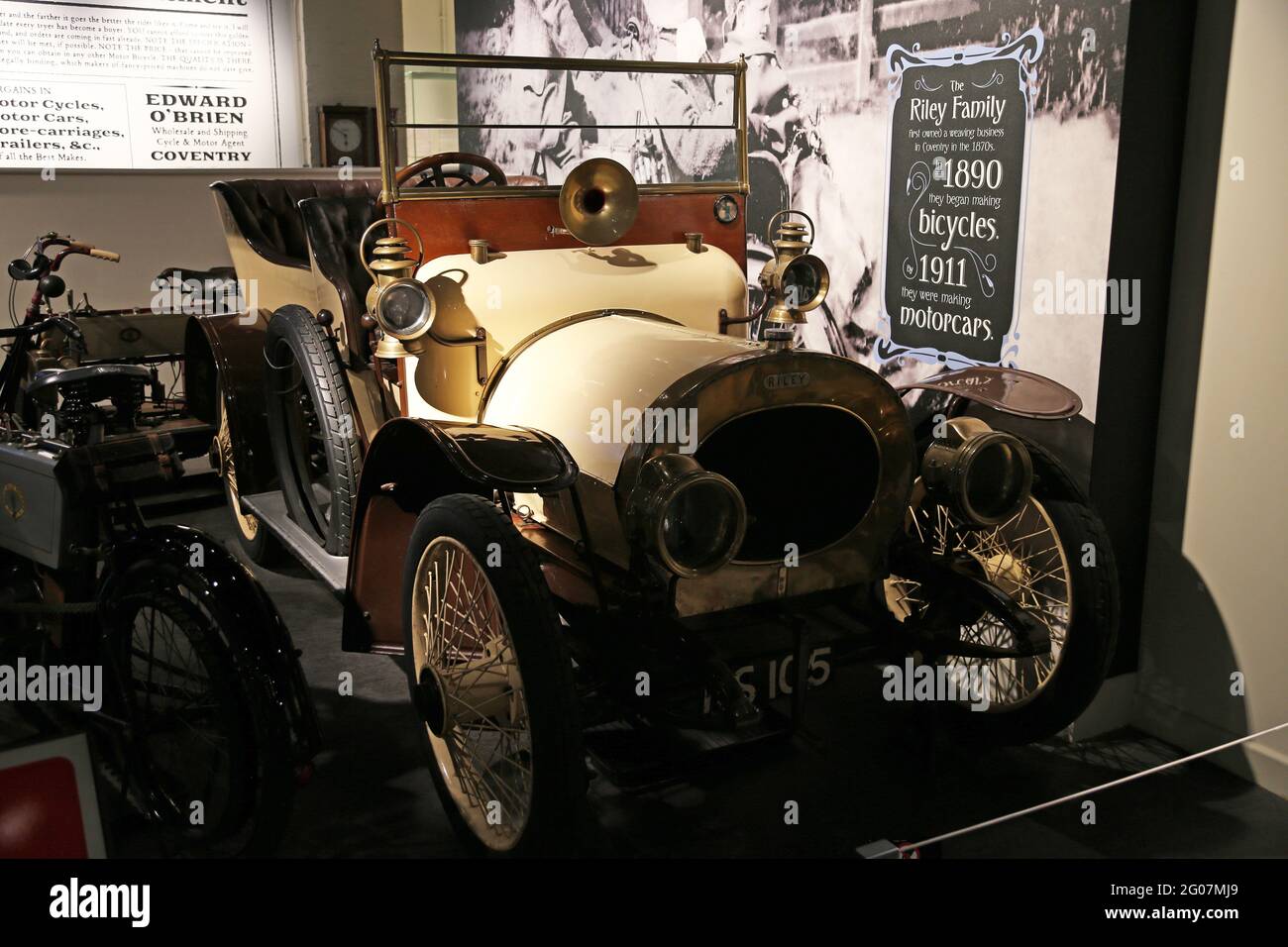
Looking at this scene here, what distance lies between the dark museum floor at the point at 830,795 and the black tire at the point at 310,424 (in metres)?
0.63

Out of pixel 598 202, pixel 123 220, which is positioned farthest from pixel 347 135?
pixel 598 202

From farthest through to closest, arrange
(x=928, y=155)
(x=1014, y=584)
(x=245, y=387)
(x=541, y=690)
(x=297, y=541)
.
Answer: (x=245, y=387) < (x=297, y=541) < (x=928, y=155) < (x=1014, y=584) < (x=541, y=690)

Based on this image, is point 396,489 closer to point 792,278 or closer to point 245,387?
point 792,278

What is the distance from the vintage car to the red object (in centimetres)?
77

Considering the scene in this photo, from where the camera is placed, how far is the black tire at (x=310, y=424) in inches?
131

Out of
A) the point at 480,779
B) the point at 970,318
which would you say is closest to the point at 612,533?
the point at 480,779

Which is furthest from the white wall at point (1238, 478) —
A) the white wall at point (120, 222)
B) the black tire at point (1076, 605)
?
the white wall at point (120, 222)

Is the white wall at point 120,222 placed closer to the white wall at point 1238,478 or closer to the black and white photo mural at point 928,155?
the black and white photo mural at point 928,155

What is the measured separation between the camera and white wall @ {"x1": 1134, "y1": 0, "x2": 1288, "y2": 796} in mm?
2627

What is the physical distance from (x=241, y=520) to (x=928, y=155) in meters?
2.95

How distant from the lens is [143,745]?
7.73 feet

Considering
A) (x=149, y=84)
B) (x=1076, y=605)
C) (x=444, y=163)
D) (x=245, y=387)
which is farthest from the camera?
(x=149, y=84)

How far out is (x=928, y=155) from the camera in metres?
3.46
